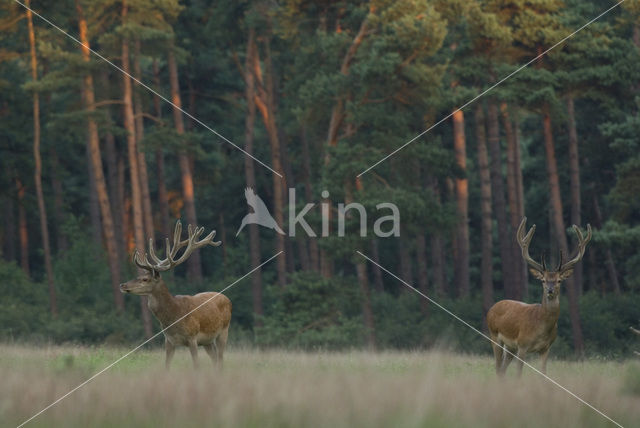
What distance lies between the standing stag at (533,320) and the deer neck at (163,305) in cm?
399

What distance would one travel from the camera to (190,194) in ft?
120

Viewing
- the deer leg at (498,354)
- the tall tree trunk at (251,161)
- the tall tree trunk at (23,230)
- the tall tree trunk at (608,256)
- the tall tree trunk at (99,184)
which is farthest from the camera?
the tall tree trunk at (23,230)

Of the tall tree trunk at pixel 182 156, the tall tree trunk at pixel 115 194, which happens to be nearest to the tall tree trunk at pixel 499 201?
the tall tree trunk at pixel 182 156

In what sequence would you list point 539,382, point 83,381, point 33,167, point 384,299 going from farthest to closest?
point 33,167 < point 384,299 < point 539,382 < point 83,381

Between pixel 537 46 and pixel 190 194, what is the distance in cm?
1319

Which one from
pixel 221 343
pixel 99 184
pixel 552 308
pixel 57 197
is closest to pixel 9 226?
pixel 57 197

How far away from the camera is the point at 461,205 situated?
112 ft

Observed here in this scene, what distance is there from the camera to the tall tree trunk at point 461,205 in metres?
32.7

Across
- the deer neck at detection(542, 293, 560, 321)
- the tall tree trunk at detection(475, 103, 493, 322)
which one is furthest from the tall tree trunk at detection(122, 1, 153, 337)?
the deer neck at detection(542, 293, 560, 321)

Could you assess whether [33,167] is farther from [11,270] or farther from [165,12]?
[165,12]

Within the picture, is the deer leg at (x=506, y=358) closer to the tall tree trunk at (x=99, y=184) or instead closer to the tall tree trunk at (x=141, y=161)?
the tall tree trunk at (x=99, y=184)

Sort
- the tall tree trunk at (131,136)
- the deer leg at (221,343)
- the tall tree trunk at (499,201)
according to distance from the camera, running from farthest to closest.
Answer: the tall tree trunk at (499,201) < the tall tree trunk at (131,136) < the deer leg at (221,343)

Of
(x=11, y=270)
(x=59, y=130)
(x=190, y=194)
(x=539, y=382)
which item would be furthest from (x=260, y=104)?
(x=539, y=382)

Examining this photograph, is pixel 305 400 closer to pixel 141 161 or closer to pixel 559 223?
pixel 559 223
